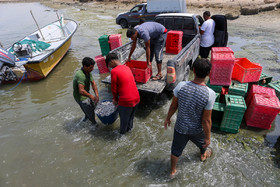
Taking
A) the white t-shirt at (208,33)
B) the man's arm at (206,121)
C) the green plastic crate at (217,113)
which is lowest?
→ the green plastic crate at (217,113)

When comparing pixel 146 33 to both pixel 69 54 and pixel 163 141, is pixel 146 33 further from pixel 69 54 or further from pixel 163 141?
pixel 69 54

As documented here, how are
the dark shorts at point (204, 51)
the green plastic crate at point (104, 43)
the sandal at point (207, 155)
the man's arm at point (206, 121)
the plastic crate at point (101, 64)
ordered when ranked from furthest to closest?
the green plastic crate at point (104, 43) → the plastic crate at point (101, 64) → the dark shorts at point (204, 51) → the sandal at point (207, 155) → the man's arm at point (206, 121)

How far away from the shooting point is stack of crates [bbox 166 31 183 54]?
6348mm

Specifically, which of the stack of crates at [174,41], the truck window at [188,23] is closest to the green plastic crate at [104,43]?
the stack of crates at [174,41]

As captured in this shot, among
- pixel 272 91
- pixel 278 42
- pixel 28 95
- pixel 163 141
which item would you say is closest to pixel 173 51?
pixel 272 91

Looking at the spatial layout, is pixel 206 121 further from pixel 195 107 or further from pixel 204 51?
pixel 204 51

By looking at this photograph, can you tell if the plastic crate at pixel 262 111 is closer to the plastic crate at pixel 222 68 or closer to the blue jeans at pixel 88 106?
the plastic crate at pixel 222 68

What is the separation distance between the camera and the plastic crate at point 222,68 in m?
3.99

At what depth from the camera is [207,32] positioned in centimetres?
575

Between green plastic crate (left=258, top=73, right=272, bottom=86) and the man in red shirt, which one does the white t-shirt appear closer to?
green plastic crate (left=258, top=73, right=272, bottom=86)

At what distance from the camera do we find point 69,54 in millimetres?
9852

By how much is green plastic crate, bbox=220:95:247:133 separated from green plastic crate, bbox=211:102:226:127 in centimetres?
17

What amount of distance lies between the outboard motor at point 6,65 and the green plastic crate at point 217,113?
7086 mm

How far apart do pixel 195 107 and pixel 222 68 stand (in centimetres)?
248
